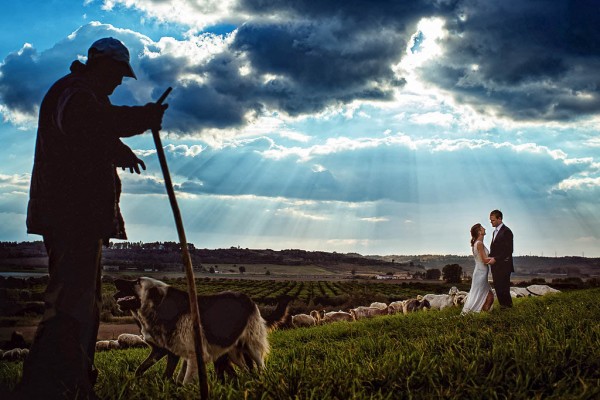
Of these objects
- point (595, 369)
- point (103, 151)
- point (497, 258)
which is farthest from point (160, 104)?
point (497, 258)

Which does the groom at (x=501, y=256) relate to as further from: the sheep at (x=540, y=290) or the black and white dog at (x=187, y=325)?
the sheep at (x=540, y=290)

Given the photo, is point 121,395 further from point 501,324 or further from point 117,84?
point 501,324

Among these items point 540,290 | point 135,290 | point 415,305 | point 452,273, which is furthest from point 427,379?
point 452,273

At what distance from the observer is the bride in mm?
16094

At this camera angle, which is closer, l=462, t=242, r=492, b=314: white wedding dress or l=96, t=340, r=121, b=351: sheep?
l=462, t=242, r=492, b=314: white wedding dress

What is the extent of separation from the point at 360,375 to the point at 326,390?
1.72 ft

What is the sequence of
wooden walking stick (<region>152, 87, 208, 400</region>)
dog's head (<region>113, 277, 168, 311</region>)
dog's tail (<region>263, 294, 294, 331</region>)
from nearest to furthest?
1. wooden walking stick (<region>152, 87, 208, 400</region>)
2. dog's head (<region>113, 277, 168, 311</region>)
3. dog's tail (<region>263, 294, 294, 331</region>)

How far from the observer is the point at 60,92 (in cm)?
A: 491

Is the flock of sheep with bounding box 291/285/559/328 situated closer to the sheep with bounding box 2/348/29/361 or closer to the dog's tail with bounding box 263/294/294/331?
the sheep with bounding box 2/348/29/361

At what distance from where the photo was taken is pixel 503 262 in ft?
54.2

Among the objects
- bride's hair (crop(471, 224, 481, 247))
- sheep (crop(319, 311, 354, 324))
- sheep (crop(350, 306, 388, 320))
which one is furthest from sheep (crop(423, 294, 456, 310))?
bride's hair (crop(471, 224, 481, 247))

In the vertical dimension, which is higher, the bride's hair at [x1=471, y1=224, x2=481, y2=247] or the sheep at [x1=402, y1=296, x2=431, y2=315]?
the bride's hair at [x1=471, y1=224, x2=481, y2=247]

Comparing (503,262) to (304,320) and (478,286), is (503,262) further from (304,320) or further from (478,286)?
(304,320)

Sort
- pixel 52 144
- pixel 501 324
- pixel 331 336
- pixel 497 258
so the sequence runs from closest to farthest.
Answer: pixel 52 144
pixel 501 324
pixel 331 336
pixel 497 258
